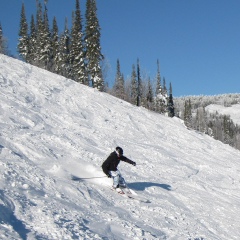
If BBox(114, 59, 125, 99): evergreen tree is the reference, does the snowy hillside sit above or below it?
below

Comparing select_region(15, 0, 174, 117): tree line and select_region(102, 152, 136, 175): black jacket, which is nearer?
select_region(102, 152, 136, 175): black jacket

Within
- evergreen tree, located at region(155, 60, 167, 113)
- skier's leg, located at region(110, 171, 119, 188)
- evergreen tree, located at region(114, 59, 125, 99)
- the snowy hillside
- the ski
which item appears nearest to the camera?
the snowy hillside

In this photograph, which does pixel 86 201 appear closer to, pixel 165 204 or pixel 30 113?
pixel 165 204

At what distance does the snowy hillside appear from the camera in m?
8.35

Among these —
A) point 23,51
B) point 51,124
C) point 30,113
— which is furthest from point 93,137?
point 23,51

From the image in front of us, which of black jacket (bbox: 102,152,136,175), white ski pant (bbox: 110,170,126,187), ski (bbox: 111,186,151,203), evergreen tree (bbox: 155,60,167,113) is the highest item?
evergreen tree (bbox: 155,60,167,113)

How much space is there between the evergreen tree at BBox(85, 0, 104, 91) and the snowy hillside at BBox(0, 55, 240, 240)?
15.5m

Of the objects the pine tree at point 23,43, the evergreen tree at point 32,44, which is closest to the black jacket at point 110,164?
the evergreen tree at point 32,44

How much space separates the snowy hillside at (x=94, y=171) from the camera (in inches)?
329

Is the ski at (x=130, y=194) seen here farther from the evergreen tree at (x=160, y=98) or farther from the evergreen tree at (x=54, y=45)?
the evergreen tree at (x=160, y=98)

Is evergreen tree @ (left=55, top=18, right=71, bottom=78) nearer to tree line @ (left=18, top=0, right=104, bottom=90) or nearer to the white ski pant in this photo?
tree line @ (left=18, top=0, right=104, bottom=90)

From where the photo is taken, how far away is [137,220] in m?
9.59

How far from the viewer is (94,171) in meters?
13.2

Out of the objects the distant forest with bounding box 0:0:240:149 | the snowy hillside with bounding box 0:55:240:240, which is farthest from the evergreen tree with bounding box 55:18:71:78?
the snowy hillside with bounding box 0:55:240:240
